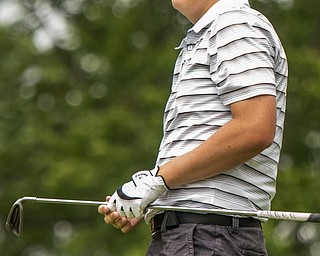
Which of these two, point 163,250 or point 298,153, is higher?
point 163,250

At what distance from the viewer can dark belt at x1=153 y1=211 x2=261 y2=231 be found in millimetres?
4051

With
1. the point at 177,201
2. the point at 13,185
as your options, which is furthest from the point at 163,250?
the point at 13,185

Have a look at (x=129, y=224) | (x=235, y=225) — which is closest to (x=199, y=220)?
(x=235, y=225)

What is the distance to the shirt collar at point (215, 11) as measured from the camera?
4172 millimetres

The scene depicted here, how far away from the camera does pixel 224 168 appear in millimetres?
4004

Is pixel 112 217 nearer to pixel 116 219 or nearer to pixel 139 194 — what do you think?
pixel 116 219

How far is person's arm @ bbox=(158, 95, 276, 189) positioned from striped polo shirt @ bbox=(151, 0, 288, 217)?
0.13 feet

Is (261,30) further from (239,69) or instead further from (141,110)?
(141,110)

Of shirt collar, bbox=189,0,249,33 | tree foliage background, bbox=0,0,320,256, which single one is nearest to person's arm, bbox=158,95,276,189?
shirt collar, bbox=189,0,249,33

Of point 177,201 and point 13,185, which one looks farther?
point 13,185

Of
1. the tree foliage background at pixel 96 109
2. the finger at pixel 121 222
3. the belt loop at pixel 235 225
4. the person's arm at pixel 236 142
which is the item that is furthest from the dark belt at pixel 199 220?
the tree foliage background at pixel 96 109

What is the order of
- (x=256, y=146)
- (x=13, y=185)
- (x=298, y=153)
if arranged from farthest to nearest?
(x=13, y=185) → (x=298, y=153) → (x=256, y=146)

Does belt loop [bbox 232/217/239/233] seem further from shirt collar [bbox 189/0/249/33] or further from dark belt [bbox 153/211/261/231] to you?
shirt collar [bbox 189/0/249/33]

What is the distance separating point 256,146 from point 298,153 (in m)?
16.9
